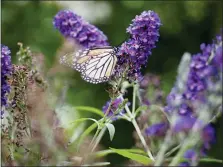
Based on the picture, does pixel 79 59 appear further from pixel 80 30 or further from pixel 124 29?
pixel 124 29

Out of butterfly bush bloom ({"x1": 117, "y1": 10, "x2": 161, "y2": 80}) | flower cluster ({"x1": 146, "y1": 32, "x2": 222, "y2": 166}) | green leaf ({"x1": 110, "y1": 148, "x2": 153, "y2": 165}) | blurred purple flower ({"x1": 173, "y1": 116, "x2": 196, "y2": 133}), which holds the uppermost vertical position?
butterfly bush bloom ({"x1": 117, "y1": 10, "x2": 161, "y2": 80})

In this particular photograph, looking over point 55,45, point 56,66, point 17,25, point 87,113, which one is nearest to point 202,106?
point 56,66

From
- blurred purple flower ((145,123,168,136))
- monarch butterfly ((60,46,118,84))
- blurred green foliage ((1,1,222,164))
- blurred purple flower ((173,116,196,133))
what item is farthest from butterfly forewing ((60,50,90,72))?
blurred green foliage ((1,1,222,164))

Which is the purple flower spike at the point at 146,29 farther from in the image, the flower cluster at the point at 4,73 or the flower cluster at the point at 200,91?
the flower cluster at the point at 4,73

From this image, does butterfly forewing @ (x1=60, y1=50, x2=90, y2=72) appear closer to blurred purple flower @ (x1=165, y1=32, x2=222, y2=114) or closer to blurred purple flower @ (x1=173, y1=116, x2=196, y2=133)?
blurred purple flower @ (x1=165, y1=32, x2=222, y2=114)

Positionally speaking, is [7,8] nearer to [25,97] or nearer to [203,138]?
[25,97]

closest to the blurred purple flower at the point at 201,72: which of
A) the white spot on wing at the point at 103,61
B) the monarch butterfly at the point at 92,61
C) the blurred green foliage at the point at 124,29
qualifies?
the monarch butterfly at the point at 92,61
